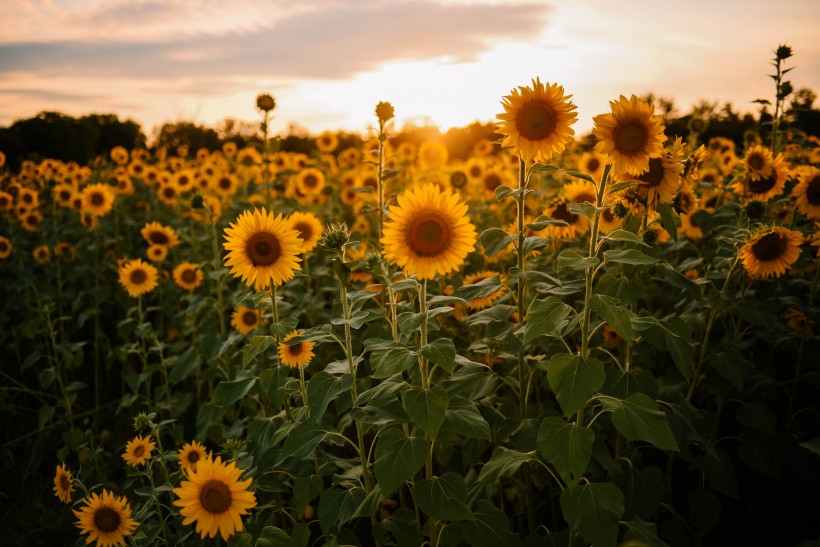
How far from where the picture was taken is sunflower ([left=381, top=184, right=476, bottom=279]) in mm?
2086

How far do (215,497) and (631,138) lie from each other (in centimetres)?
194

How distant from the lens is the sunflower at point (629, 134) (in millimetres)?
2061

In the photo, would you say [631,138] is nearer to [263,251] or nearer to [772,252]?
[772,252]

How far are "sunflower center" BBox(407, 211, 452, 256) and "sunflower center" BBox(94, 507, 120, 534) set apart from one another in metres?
1.59

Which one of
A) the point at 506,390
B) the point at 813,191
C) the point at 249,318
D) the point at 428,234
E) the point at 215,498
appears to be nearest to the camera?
the point at 215,498

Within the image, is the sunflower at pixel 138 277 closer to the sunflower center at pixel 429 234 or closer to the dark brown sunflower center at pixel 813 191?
the sunflower center at pixel 429 234

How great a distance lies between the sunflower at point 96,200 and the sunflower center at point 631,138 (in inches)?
198

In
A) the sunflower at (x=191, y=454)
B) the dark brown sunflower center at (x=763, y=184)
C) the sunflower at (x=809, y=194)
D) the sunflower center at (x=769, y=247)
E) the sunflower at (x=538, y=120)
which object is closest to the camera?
the sunflower at (x=538, y=120)

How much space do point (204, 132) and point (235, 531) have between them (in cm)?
1434

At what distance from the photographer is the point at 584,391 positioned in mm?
1810

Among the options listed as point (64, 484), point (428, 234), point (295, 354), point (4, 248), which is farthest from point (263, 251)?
point (4, 248)

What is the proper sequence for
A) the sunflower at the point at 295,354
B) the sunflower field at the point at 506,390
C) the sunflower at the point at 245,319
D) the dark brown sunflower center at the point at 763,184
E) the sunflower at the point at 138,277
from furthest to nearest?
the sunflower at the point at 138,277 < the sunflower at the point at 245,319 < the dark brown sunflower center at the point at 763,184 < the sunflower at the point at 295,354 < the sunflower field at the point at 506,390

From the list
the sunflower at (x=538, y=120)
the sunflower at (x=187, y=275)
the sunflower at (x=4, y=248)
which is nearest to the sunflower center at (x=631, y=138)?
the sunflower at (x=538, y=120)

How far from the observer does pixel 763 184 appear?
3.40 m
